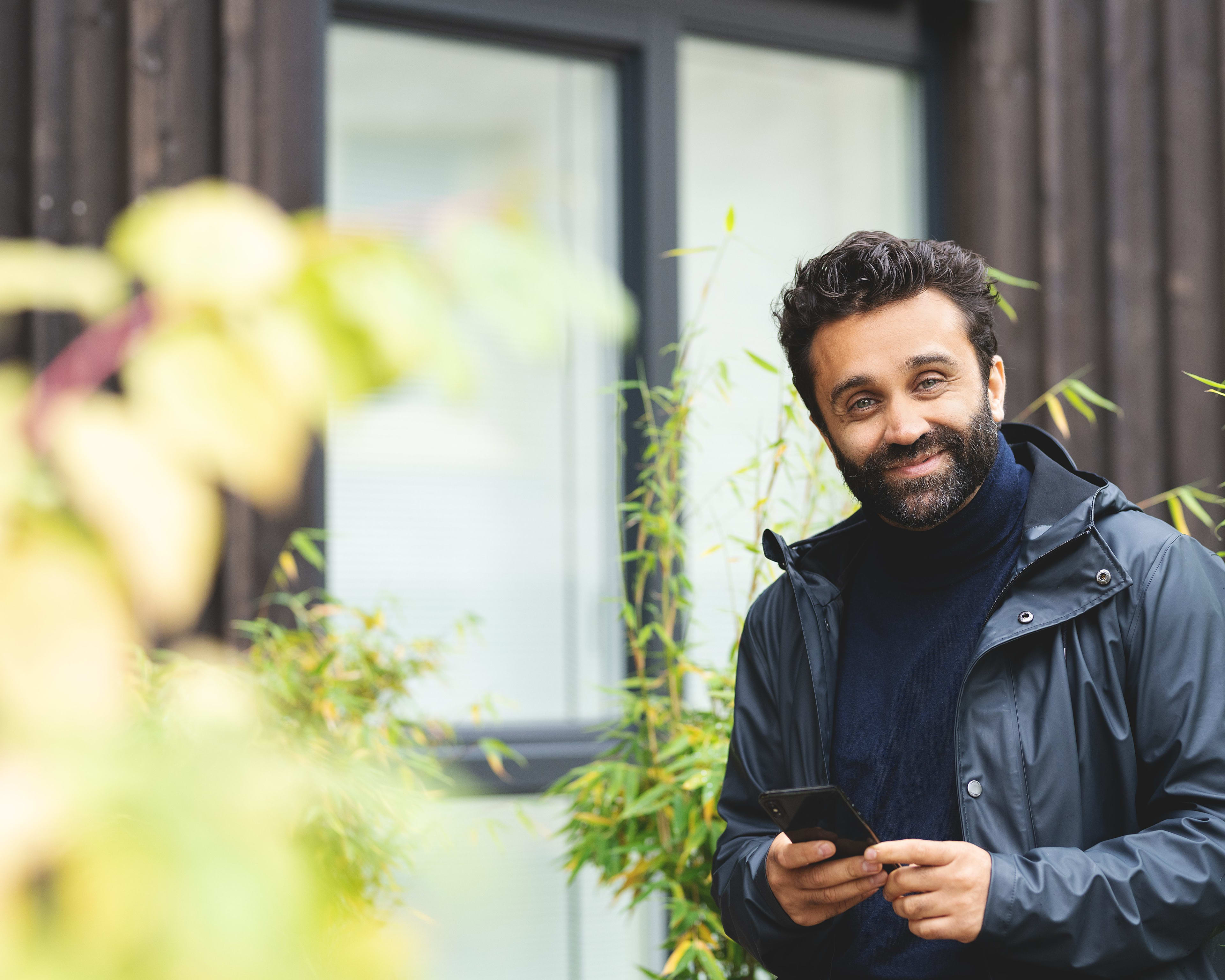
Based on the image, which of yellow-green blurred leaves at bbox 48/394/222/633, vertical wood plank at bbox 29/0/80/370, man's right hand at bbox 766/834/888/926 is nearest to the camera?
yellow-green blurred leaves at bbox 48/394/222/633

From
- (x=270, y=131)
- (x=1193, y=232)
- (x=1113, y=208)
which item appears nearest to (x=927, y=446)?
(x=270, y=131)

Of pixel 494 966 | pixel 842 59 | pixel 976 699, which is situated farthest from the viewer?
pixel 842 59

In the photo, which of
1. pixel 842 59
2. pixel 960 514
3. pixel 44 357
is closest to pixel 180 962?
pixel 960 514

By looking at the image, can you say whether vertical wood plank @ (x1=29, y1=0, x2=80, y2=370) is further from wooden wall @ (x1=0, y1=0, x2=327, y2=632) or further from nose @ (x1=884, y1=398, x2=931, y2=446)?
nose @ (x1=884, y1=398, x2=931, y2=446)

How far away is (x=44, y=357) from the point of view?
98.5 inches

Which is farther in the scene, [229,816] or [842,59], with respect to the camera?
[842,59]

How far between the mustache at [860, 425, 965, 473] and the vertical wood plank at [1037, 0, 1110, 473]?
2.16 meters

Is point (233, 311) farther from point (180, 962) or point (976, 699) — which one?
point (976, 699)

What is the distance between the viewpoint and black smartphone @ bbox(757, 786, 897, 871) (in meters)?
1.27

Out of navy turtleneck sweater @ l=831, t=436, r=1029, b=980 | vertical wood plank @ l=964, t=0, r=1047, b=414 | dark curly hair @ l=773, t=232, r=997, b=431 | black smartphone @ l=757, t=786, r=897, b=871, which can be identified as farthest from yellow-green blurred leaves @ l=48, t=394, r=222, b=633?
vertical wood plank @ l=964, t=0, r=1047, b=414

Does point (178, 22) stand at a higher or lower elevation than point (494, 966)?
higher

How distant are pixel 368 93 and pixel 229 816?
3.04 metres

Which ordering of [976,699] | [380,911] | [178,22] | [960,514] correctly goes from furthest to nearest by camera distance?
1. [178,22]
2. [960,514]
3. [976,699]
4. [380,911]

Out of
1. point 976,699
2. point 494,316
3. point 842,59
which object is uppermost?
point 842,59
